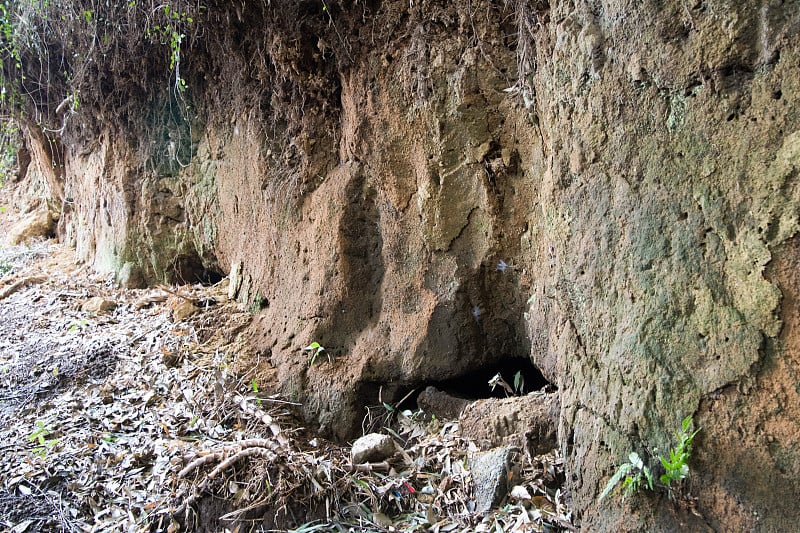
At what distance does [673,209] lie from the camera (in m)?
2.22

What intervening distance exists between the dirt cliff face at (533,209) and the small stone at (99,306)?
76 centimetres

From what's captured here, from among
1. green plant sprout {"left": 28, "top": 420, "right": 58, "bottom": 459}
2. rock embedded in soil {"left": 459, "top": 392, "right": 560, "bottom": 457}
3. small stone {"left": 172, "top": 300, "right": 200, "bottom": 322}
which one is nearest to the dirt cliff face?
rock embedded in soil {"left": 459, "top": 392, "right": 560, "bottom": 457}

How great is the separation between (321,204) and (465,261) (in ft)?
3.54

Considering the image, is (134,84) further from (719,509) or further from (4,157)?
(719,509)

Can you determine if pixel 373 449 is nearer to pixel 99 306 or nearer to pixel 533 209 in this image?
pixel 533 209

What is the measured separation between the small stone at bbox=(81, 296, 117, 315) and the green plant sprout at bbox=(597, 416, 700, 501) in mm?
4393

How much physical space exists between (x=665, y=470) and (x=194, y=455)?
2288 millimetres

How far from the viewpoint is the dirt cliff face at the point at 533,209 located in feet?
6.64

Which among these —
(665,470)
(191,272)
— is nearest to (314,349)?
(665,470)

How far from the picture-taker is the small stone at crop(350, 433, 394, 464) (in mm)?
3262

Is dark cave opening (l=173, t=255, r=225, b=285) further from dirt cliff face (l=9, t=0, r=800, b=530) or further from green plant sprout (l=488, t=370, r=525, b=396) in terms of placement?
green plant sprout (l=488, t=370, r=525, b=396)

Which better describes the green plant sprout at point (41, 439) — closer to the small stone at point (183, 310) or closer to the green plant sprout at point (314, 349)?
the small stone at point (183, 310)

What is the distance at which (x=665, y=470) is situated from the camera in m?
2.22

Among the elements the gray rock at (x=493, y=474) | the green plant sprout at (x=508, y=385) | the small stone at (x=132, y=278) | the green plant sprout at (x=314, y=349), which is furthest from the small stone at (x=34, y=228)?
the gray rock at (x=493, y=474)
